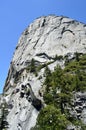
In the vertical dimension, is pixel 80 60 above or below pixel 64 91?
above

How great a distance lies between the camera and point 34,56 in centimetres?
10606

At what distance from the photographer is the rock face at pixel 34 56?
69675mm

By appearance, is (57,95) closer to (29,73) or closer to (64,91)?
(64,91)

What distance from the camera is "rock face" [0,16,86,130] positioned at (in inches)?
2743

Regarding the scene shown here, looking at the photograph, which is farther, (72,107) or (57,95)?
(72,107)

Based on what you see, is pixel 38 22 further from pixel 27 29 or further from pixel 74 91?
pixel 74 91

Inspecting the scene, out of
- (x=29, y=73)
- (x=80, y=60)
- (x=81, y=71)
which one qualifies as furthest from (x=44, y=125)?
(x=29, y=73)

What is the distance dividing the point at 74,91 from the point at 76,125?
1323cm

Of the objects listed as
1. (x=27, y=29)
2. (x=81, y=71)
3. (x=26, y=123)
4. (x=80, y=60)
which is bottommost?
(x=26, y=123)

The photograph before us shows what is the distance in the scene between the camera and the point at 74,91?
207ft

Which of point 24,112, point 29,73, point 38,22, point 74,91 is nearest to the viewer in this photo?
point 74,91

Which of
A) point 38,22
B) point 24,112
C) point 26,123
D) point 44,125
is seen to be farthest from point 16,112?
point 38,22

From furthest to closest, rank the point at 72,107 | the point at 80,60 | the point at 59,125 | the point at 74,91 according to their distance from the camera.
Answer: the point at 80,60
the point at 74,91
the point at 72,107
the point at 59,125

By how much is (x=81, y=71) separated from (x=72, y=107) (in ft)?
54.0
